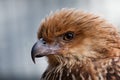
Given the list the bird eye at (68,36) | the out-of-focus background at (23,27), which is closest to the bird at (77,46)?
the bird eye at (68,36)

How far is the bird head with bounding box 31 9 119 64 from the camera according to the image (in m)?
4.95

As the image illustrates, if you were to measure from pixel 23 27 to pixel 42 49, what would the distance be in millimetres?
5584

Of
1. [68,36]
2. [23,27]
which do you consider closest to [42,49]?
[68,36]

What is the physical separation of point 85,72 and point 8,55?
19.5 ft

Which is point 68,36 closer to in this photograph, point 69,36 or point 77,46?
point 69,36

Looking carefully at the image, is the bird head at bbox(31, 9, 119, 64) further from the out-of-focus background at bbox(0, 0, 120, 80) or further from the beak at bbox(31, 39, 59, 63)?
the out-of-focus background at bbox(0, 0, 120, 80)

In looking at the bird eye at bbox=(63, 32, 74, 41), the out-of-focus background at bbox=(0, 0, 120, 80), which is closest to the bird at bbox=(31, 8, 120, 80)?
the bird eye at bbox=(63, 32, 74, 41)

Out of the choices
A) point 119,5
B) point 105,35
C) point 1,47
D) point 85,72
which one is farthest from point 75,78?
point 1,47

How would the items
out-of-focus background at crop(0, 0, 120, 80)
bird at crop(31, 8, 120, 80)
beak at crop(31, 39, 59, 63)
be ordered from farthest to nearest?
out-of-focus background at crop(0, 0, 120, 80) < beak at crop(31, 39, 59, 63) < bird at crop(31, 8, 120, 80)

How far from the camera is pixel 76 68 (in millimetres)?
4922

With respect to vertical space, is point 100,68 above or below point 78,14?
below

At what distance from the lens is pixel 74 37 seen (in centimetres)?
505

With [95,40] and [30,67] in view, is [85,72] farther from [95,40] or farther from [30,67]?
[30,67]

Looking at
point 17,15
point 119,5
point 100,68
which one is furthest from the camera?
point 17,15
